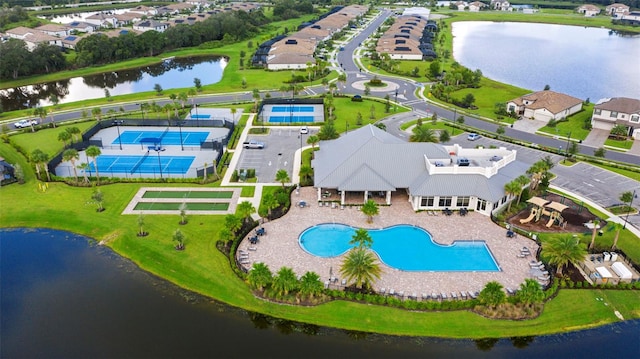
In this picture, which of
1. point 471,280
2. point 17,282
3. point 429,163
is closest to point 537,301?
point 471,280

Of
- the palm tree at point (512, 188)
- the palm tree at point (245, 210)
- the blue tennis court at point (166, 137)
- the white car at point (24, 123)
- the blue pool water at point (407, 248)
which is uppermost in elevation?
the palm tree at point (512, 188)

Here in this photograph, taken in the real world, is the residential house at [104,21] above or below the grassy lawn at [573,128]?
above

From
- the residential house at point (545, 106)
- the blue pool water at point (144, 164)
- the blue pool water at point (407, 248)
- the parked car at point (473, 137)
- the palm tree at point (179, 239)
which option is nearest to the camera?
the blue pool water at point (407, 248)

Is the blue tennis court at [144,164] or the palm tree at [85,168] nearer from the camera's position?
the palm tree at [85,168]

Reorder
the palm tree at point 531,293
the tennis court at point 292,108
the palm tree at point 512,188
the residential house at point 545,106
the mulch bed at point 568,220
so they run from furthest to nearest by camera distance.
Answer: the tennis court at point 292,108, the residential house at point 545,106, the palm tree at point 512,188, the mulch bed at point 568,220, the palm tree at point 531,293

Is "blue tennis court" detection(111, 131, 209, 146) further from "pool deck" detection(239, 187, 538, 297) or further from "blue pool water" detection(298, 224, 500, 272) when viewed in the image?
"blue pool water" detection(298, 224, 500, 272)

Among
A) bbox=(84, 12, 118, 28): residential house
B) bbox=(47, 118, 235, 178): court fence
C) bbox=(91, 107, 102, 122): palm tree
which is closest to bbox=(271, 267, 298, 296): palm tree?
bbox=(47, 118, 235, 178): court fence

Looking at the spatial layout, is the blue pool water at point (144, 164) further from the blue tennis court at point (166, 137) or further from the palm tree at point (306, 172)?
the palm tree at point (306, 172)

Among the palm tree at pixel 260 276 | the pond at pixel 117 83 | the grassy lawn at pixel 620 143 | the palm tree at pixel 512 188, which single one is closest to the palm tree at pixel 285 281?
the palm tree at pixel 260 276
